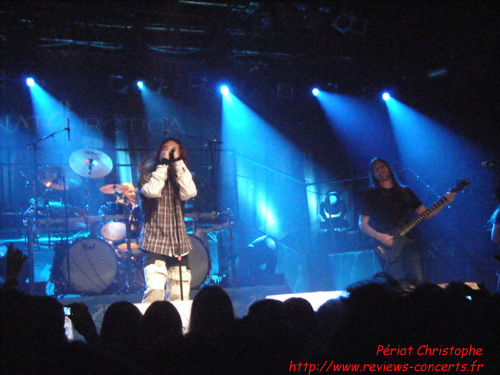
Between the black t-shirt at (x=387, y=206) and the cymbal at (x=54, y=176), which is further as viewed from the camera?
the cymbal at (x=54, y=176)

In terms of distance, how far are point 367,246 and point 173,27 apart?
5.31m

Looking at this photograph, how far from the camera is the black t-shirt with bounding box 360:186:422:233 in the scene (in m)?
5.07

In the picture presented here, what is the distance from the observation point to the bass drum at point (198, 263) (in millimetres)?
6020

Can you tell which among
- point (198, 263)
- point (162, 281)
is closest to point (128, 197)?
point (198, 263)

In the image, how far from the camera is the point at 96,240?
21.4ft

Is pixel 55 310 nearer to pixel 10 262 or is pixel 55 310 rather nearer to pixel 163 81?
pixel 10 262

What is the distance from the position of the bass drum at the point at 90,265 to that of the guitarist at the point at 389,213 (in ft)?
11.5

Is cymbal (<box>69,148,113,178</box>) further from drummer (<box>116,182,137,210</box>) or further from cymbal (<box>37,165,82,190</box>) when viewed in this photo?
drummer (<box>116,182,137,210</box>)

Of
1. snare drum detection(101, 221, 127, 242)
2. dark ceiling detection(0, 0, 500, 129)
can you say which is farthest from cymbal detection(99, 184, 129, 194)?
dark ceiling detection(0, 0, 500, 129)

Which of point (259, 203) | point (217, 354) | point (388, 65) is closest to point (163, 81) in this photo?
point (259, 203)

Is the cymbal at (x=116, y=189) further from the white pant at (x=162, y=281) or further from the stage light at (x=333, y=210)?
the white pant at (x=162, y=281)

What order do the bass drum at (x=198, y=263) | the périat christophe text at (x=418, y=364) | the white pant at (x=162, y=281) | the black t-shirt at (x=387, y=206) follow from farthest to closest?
the bass drum at (x=198, y=263) → the black t-shirt at (x=387, y=206) → the white pant at (x=162, y=281) → the périat christophe text at (x=418, y=364)

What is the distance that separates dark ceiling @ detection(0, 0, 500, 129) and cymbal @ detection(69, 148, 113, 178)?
7.02 ft


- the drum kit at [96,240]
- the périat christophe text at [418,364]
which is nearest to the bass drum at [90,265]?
the drum kit at [96,240]
